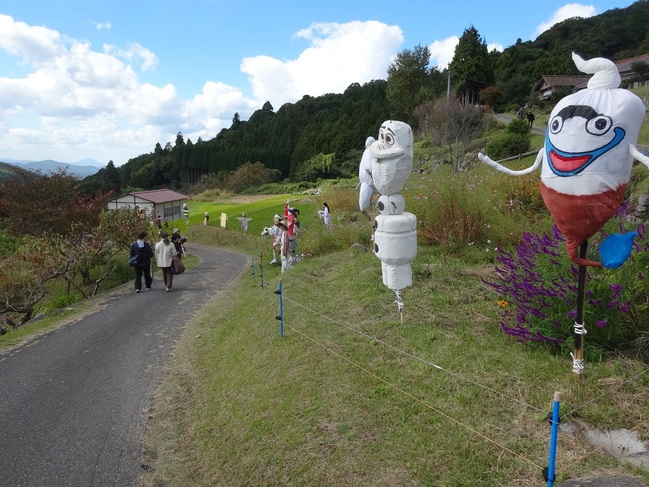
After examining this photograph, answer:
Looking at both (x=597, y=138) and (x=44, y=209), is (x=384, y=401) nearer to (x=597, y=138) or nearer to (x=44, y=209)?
(x=597, y=138)

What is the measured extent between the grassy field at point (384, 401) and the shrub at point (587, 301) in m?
0.27

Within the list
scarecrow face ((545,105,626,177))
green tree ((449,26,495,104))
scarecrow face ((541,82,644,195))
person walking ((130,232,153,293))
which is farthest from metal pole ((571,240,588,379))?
green tree ((449,26,495,104))

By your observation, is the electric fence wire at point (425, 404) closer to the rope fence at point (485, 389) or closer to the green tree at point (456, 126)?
the rope fence at point (485, 389)

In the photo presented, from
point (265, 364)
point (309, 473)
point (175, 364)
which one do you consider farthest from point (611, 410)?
point (175, 364)

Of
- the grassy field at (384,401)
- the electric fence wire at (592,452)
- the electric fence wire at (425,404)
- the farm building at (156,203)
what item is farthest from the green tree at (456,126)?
the electric fence wire at (592,452)

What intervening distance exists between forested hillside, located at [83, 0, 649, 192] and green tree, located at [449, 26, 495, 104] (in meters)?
0.08

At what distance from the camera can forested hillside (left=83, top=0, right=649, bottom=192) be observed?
124ft

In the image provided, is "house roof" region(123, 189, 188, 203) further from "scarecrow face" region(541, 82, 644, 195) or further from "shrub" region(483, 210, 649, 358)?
"scarecrow face" region(541, 82, 644, 195)

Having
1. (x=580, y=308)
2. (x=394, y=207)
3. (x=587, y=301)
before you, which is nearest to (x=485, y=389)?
(x=580, y=308)

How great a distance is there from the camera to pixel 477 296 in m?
6.29

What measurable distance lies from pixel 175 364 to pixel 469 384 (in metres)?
4.35

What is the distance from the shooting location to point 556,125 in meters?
3.50

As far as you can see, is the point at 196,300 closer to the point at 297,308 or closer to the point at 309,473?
the point at 297,308

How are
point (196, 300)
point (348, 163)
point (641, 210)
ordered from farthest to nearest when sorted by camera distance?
point (348, 163), point (196, 300), point (641, 210)
